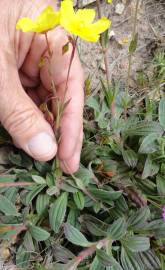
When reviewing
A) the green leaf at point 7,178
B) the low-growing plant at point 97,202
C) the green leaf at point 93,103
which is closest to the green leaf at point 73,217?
the low-growing plant at point 97,202

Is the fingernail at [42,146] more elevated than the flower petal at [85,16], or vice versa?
the flower petal at [85,16]

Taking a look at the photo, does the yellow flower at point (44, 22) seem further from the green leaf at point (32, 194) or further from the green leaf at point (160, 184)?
the green leaf at point (160, 184)

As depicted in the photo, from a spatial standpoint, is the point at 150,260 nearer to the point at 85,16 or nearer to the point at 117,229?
the point at 117,229

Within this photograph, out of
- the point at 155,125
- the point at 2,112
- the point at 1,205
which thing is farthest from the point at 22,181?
the point at 155,125

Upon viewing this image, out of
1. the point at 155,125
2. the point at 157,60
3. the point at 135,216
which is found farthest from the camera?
the point at 157,60

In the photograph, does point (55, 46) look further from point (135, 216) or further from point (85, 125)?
point (135, 216)
